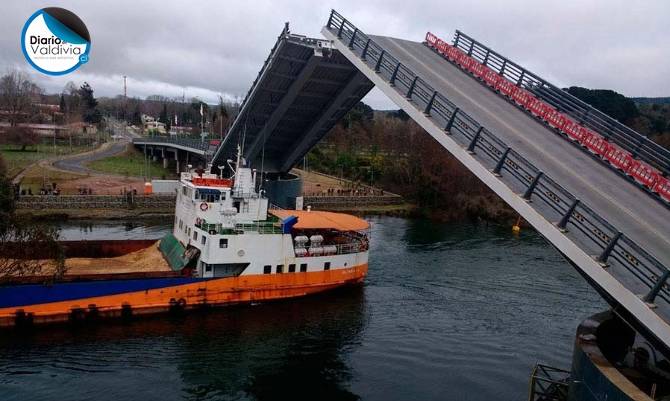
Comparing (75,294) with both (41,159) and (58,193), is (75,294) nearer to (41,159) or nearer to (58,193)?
(58,193)

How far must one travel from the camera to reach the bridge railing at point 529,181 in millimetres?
11008

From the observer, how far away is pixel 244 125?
33.3 metres

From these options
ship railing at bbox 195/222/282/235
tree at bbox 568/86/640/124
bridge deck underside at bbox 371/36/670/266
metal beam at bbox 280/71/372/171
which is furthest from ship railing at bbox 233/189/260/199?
tree at bbox 568/86/640/124

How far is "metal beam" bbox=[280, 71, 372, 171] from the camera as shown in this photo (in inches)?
1184

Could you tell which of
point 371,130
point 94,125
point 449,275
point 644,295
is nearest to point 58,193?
point 449,275

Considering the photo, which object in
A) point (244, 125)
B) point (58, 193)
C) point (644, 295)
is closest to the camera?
point (644, 295)

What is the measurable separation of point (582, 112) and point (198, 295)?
17253 mm

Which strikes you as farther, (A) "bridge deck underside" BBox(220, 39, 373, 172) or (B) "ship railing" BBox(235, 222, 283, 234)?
(A) "bridge deck underside" BBox(220, 39, 373, 172)

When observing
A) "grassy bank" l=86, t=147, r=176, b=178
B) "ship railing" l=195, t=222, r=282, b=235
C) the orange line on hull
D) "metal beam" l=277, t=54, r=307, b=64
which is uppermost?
"metal beam" l=277, t=54, r=307, b=64

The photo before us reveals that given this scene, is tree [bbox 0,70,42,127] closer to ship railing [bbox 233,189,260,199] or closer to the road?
the road

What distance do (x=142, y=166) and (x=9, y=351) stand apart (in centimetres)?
5294

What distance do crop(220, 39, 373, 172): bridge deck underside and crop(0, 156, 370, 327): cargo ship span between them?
20.8 ft

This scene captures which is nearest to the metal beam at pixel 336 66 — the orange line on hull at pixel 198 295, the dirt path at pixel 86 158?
the orange line on hull at pixel 198 295

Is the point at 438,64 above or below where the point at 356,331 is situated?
above
